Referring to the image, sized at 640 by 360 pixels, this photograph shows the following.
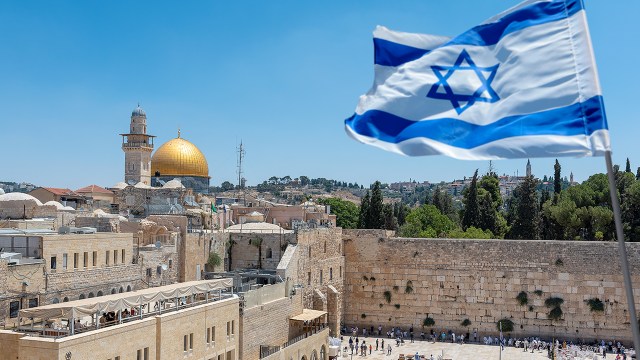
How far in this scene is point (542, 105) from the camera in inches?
267

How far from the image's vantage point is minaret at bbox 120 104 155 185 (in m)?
51.2

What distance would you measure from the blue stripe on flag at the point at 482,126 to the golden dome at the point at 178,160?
1718 inches

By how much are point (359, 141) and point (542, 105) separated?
6.47 feet

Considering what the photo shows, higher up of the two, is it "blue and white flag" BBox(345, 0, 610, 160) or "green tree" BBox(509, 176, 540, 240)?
"blue and white flag" BBox(345, 0, 610, 160)

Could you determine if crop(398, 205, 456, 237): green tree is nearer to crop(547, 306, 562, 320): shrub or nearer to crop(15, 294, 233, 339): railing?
crop(547, 306, 562, 320): shrub

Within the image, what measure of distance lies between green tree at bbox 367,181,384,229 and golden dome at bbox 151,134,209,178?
12.4 m

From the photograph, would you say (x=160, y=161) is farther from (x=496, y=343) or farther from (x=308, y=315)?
(x=496, y=343)

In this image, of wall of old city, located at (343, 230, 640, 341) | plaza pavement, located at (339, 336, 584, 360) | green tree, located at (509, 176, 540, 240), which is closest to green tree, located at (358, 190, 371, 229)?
green tree, located at (509, 176, 540, 240)

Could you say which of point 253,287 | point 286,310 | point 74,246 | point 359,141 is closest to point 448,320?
point 286,310

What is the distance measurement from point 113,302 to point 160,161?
108 ft

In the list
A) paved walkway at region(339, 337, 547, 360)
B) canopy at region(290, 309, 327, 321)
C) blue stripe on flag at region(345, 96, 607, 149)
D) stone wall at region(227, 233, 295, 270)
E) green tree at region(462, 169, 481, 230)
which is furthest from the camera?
green tree at region(462, 169, 481, 230)

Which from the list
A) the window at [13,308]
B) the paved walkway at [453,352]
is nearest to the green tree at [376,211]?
the paved walkway at [453,352]

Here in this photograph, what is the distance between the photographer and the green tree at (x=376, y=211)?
1921 inches

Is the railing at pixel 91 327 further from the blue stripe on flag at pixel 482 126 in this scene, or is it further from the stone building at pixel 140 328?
the blue stripe on flag at pixel 482 126
